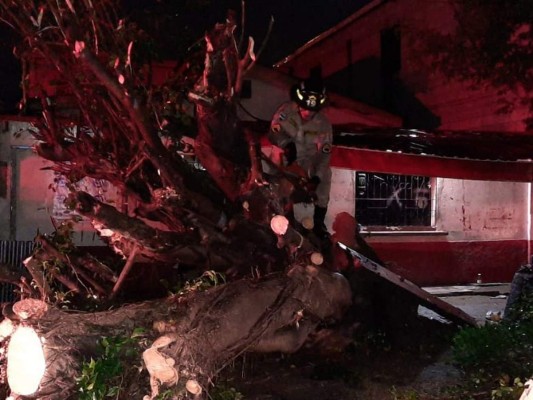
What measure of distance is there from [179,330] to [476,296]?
8005 millimetres

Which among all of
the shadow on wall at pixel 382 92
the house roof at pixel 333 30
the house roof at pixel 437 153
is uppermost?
the house roof at pixel 333 30

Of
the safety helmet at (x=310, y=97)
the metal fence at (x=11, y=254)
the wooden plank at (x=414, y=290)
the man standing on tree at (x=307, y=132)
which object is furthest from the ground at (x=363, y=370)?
the metal fence at (x=11, y=254)

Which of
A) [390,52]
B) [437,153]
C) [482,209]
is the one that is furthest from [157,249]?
[390,52]

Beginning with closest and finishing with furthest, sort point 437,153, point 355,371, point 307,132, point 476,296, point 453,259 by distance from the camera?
point 355,371 → point 307,132 → point 437,153 → point 476,296 → point 453,259

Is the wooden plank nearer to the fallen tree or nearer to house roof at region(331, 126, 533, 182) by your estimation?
the fallen tree

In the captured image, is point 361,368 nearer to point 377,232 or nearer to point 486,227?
point 377,232

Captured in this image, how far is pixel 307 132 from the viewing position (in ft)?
24.8

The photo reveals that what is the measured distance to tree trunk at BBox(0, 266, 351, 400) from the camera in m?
4.44

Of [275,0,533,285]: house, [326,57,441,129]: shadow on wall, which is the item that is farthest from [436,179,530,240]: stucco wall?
[326,57,441,129]: shadow on wall

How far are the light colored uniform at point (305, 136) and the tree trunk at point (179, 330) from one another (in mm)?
1965

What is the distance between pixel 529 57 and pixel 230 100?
350 inches

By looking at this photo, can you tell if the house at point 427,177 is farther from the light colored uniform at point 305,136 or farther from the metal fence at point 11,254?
the light colored uniform at point 305,136

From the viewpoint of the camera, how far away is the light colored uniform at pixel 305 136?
7.50m

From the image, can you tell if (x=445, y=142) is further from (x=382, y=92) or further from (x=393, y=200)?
(x=382, y=92)
